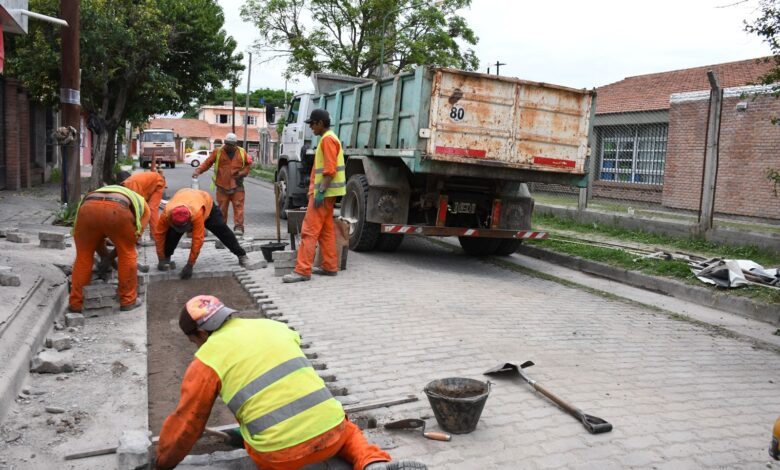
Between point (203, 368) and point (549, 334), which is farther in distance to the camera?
point (549, 334)

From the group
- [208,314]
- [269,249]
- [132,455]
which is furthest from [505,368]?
[269,249]

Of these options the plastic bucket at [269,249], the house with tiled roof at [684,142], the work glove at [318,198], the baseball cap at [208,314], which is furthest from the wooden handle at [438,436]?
the house with tiled roof at [684,142]

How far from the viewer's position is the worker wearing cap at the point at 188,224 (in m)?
7.51

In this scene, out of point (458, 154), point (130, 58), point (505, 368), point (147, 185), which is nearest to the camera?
point (505, 368)

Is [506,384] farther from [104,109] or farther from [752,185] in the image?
[104,109]

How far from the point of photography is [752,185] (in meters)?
15.5

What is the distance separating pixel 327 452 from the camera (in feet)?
10.4

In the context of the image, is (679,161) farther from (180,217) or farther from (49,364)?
(49,364)

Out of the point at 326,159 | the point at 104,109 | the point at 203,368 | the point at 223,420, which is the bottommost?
the point at 223,420

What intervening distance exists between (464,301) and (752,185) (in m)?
11.4

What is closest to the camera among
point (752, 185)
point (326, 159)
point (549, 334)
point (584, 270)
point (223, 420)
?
point (223, 420)

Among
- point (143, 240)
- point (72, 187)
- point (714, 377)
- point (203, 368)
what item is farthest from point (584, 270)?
point (72, 187)

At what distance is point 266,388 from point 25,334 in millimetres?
2923

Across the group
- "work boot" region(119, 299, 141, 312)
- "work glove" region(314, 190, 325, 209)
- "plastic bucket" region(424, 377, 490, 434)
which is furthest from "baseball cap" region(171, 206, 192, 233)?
"plastic bucket" region(424, 377, 490, 434)
